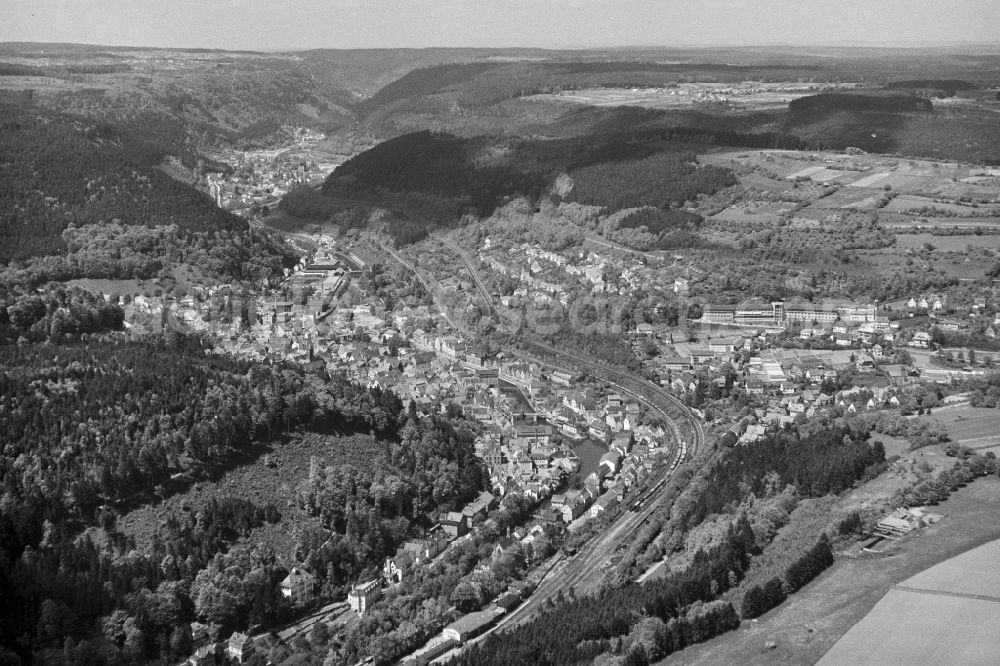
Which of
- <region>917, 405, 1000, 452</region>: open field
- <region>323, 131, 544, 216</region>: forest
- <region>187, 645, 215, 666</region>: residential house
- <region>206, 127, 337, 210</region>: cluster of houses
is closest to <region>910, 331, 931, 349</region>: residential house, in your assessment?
<region>917, 405, 1000, 452</region>: open field

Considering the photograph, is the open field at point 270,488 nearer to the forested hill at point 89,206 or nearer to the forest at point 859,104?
the forested hill at point 89,206

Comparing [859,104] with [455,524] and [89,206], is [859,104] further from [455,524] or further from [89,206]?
[455,524]

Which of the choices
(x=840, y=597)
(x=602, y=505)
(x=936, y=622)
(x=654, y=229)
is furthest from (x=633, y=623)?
(x=654, y=229)

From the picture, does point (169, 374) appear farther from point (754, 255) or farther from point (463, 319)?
point (754, 255)

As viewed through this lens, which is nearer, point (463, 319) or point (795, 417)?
point (795, 417)

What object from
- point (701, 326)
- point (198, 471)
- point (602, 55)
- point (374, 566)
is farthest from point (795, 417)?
point (602, 55)

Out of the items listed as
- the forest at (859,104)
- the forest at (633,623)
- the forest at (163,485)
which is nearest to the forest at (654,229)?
the forest at (163,485)
